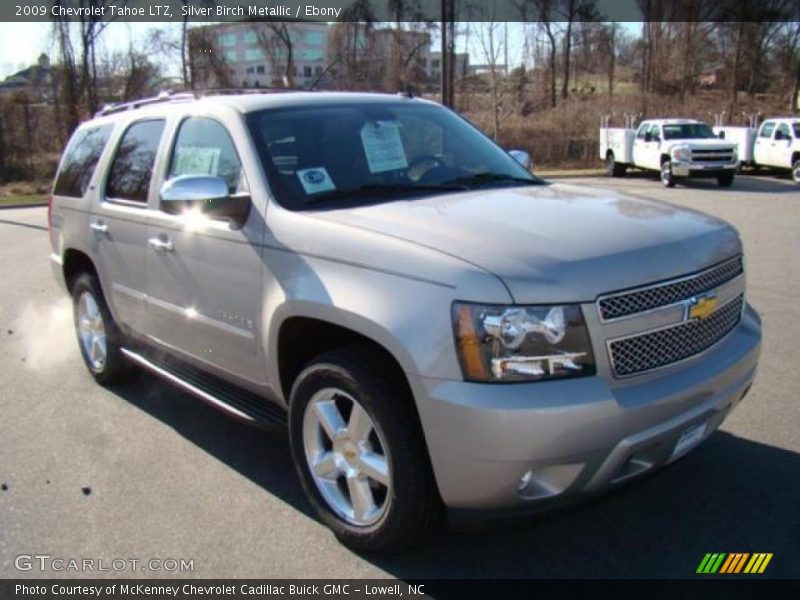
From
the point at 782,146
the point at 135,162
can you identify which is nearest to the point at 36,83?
the point at 782,146

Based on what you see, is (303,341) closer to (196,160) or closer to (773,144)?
(196,160)

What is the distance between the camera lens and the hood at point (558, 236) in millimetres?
2627

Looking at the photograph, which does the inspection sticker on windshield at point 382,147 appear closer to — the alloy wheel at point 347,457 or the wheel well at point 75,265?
the alloy wheel at point 347,457

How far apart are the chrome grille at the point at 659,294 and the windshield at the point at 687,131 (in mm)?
21663

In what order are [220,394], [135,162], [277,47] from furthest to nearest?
[277,47] < [135,162] < [220,394]

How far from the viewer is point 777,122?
23.5 meters

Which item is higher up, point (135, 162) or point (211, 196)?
point (135, 162)

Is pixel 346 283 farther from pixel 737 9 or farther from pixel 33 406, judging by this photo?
pixel 737 9

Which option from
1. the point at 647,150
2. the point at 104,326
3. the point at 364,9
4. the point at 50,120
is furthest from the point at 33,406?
the point at 364,9

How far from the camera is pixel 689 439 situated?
295 cm

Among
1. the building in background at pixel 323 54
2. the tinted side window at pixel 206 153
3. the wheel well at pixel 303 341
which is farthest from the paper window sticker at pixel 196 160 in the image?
the building in background at pixel 323 54

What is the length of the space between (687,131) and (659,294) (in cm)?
2251

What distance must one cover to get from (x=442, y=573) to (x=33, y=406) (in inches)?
135

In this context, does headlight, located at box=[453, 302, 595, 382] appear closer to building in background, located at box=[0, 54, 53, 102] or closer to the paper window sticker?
the paper window sticker
